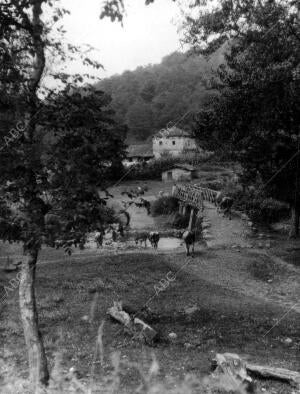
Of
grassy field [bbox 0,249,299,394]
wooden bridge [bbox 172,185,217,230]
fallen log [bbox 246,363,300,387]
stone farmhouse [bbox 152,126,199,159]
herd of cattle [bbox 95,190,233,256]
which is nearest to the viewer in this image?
fallen log [bbox 246,363,300,387]

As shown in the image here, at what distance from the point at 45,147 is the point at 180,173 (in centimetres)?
5922

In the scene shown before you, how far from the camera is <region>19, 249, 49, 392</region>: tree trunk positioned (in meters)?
8.73

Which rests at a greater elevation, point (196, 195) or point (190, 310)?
point (196, 195)

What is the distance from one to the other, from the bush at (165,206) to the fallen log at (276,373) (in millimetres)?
36364

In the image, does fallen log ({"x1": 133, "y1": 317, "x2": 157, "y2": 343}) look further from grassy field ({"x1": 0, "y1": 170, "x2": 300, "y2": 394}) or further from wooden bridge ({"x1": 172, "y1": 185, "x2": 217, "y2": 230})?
wooden bridge ({"x1": 172, "y1": 185, "x2": 217, "y2": 230})

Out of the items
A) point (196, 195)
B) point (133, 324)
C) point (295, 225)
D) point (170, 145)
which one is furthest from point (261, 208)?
point (170, 145)

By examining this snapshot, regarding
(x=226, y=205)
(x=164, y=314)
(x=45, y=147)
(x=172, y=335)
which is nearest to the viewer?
(x=45, y=147)

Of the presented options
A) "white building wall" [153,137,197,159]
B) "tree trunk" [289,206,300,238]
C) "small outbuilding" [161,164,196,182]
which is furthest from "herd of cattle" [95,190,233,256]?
"white building wall" [153,137,197,159]

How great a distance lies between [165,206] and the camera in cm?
4691

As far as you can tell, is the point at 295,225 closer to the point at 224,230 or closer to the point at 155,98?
the point at 224,230

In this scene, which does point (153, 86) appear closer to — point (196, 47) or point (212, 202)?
point (212, 202)

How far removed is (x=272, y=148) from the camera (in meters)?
21.9

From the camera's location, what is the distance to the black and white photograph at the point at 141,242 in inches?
303

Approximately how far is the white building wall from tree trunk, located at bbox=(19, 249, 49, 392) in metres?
78.3
